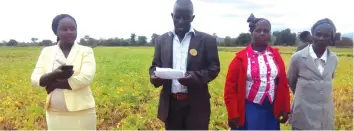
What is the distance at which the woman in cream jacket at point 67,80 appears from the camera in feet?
10.2

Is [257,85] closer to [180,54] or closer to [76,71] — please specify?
[180,54]

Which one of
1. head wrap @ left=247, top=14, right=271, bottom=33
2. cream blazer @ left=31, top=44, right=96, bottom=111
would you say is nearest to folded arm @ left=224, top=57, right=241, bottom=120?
head wrap @ left=247, top=14, right=271, bottom=33

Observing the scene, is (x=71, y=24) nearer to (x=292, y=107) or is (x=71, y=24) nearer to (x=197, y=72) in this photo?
(x=197, y=72)

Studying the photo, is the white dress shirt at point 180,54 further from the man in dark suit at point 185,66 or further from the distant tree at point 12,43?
the distant tree at point 12,43

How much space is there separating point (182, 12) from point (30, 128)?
11.6 feet

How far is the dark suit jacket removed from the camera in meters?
3.28

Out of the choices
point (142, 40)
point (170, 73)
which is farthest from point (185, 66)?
point (142, 40)

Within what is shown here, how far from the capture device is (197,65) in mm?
3303

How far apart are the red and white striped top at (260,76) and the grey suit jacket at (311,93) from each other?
342mm

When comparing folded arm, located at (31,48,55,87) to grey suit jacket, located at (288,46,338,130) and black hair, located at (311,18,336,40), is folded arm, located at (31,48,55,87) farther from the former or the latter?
black hair, located at (311,18,336,40)

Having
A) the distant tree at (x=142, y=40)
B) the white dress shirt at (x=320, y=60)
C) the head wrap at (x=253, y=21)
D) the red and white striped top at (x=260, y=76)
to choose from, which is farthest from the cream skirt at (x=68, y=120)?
the distant tree at (x=142, y=40)

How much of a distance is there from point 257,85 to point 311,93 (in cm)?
53

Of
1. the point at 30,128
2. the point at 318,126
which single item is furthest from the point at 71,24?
the point at 30,128

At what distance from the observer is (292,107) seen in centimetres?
363
